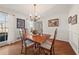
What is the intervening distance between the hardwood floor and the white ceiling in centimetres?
52

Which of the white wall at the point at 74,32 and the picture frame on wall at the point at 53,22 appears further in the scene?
the picture frame on wall at the point at 53,22

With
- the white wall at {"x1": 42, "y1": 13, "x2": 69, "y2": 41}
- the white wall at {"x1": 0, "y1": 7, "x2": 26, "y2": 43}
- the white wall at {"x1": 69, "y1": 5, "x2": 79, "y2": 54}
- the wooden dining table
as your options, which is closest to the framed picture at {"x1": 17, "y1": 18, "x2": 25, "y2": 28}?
the white wall at {"x1": 0, "y1": 7, "x2": 26, "y2": 43}

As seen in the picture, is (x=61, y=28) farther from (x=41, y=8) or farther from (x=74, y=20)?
(x=41, y=8)

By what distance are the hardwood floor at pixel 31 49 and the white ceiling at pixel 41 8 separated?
0.52m

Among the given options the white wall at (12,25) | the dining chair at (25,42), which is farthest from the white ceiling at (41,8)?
the dining chair at (25,42)

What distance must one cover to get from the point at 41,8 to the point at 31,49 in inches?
26.8

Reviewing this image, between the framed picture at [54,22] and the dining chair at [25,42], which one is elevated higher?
the framed picture at [54,22]

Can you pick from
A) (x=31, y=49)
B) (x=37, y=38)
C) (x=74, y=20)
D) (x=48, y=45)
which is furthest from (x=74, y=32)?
(x=31, y=49)

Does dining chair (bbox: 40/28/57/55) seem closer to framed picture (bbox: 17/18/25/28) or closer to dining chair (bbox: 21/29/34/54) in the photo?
dining chair (bbox: 21/29/34/54)

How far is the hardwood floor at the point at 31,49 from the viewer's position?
153 cm

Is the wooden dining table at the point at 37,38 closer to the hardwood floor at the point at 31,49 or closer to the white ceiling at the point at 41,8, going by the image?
the hardwood floor at the point at 31,49

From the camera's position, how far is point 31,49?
1.63 meters
